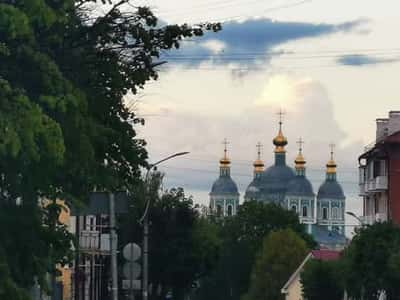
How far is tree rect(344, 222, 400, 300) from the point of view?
73406 mm

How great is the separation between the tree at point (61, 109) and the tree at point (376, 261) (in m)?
45.1

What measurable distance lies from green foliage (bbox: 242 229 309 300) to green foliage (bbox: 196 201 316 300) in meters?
13.0

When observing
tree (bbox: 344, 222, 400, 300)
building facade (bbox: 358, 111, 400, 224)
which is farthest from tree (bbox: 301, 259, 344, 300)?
tree (bbox: 344, 222, 400, 300)

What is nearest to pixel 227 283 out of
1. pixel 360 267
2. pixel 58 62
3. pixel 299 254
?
pixel 299 254

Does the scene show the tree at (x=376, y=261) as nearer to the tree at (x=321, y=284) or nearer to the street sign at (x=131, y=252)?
the tree at (x=321, y=284)

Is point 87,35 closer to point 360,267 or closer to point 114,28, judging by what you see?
point 114,28

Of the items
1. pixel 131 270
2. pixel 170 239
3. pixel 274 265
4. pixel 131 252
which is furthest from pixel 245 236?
pixel 131 252

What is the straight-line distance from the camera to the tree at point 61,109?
19.9 m

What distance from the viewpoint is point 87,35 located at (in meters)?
25.8

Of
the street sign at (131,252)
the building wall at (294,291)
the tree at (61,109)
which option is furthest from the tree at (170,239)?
the tree at (61,109)

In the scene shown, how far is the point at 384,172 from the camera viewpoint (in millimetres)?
105250

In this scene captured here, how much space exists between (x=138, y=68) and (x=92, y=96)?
2066 millimetres

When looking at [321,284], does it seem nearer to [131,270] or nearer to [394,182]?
[394,182]

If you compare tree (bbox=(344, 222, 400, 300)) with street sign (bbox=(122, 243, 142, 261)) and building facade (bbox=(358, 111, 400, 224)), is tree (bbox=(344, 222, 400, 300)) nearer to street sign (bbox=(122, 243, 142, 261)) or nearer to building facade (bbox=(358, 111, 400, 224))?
building facade (bbox=(358, 111, 400, 224))
